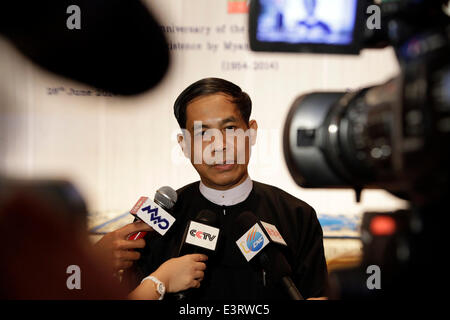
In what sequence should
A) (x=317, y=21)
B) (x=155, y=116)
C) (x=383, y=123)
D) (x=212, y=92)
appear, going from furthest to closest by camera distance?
(x=155, y=116) < (x=212, y=92) < (x=317, y=21) < (x=383, y=123)

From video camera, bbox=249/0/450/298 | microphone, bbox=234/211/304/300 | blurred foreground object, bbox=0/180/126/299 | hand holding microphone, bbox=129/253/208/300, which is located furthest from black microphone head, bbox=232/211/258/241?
blurred foreground object, bbox=0/180/126/299

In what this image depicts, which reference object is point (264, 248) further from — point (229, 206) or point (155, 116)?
point (155, 116)

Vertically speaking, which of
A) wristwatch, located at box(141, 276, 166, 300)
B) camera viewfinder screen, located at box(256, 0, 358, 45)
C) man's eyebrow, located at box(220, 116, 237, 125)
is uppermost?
camera viewfinder screen, located at box(256, 0, 358, 45)

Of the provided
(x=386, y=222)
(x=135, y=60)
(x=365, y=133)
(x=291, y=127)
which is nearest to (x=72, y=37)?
(x=135, y=60)

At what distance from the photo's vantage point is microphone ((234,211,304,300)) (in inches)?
41.0

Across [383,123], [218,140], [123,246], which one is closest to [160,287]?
[123,246]

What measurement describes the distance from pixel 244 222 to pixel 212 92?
0.42m

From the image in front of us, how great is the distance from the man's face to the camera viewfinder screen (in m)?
0.32

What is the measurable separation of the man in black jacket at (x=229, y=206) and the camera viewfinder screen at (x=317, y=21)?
1.06 ft

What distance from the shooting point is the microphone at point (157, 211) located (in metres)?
1.24

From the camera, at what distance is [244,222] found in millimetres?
1222

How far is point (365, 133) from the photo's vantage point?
33.4 inches

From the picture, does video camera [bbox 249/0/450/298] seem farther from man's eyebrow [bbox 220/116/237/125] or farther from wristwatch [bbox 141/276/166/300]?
wristwatch [bbox 141/276/166/300]

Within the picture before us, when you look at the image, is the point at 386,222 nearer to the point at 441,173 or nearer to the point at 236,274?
the point at 441,173
